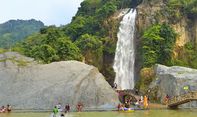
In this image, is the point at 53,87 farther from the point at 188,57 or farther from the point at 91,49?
the point at 188,57

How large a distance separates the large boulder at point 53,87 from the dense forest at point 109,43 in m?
7.82

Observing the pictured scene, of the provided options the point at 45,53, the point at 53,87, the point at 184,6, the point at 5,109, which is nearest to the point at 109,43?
the point at 184,6

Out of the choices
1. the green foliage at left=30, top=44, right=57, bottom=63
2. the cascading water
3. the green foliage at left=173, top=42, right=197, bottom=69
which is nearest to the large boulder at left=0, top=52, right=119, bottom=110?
the green foliage at left=30, top=44, right=57, bottom=63

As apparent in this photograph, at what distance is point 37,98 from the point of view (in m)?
50.3

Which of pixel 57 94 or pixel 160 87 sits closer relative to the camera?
pixel 57 94

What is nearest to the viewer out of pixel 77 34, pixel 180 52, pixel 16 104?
pixel 16 104

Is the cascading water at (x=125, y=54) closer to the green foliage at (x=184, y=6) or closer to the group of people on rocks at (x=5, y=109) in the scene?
the green foliage at (x=184, y=6)

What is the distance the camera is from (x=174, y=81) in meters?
53.3

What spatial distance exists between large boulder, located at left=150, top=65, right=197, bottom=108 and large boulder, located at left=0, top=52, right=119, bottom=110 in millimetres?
7472

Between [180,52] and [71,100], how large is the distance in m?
29.5

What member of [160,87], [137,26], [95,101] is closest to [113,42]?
[137,26]

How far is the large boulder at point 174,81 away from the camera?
52578mm

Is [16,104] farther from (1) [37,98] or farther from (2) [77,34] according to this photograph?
(2) [77,34]

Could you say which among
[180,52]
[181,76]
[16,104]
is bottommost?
[16,104]
